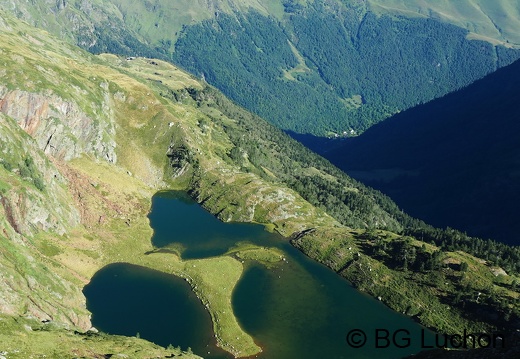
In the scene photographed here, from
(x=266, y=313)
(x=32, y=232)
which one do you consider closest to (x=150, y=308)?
(x=266, y=313)

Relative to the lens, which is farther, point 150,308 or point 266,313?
point 266,313

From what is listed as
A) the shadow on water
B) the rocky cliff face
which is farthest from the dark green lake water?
the rocky cliff face

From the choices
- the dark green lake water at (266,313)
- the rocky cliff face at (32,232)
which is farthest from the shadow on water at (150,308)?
the rocky cliff face at (32,232)

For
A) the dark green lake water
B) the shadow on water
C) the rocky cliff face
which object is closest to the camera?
the rocky cliff face

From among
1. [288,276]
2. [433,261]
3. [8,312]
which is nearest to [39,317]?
[8,312]

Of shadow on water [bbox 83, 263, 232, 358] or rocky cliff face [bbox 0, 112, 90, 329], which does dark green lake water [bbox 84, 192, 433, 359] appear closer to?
shadow on water [bbox 83, 263, 232, 358]

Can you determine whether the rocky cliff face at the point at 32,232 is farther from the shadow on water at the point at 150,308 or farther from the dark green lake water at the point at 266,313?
the dark green lake water at the point at 266,313

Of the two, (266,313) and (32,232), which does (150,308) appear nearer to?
(266,313)

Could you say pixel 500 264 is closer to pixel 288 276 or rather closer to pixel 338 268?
pixel 338 268
